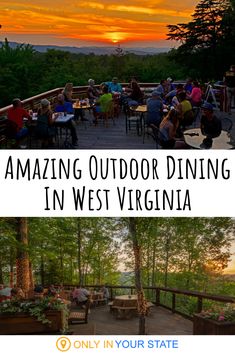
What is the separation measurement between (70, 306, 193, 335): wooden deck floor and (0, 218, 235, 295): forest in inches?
48.4

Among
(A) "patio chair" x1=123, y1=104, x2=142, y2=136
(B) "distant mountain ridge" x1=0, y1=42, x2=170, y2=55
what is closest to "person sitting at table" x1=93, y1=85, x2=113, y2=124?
(A) "patio chair" x1=123, y1=104, x2=142, y2=136

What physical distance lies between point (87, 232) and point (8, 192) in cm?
805

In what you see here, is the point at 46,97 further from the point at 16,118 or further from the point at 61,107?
the point at 16,118

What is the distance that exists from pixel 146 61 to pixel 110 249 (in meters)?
13.4

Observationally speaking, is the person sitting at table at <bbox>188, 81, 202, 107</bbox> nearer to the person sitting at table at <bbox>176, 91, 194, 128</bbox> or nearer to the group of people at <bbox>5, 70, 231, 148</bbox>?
the group of people at <bbox>5, 70, 231, 148</bbox>

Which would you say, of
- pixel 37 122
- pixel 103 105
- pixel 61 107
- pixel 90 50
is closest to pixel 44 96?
pixel 103 105

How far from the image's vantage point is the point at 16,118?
26.4 feet

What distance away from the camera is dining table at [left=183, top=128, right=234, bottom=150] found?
240 inches

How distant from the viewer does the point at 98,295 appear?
11.2 m

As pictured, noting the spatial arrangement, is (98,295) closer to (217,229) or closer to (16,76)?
(217,229)

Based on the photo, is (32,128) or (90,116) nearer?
(32,128)

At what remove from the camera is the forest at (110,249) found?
9.59 m

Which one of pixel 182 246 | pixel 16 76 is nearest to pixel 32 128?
pixel 182 246

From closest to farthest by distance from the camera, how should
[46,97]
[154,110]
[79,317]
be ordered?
[79,317], [154,110], [46,97]
